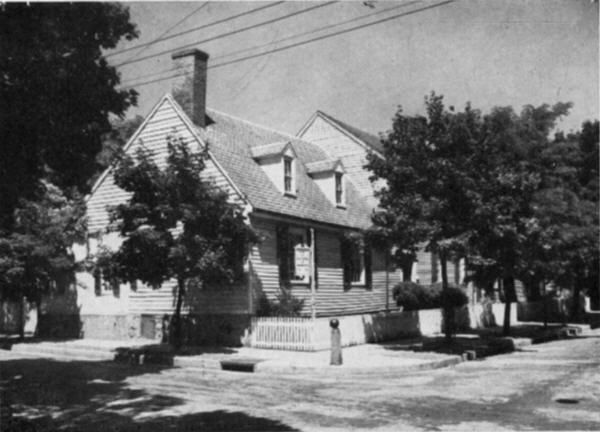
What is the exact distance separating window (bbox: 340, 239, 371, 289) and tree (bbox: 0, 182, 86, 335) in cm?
1147

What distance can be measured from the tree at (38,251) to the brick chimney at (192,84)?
620 centimetres

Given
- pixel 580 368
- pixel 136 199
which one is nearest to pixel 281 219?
pixel 136 199

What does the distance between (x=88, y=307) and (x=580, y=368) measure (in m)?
19.2

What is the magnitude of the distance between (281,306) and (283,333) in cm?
178

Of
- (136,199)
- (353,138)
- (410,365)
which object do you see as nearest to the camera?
(410,365)

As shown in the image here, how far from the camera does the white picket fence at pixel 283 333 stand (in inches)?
739

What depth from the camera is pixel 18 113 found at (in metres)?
11.7

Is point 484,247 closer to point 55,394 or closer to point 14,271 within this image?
point 55,394

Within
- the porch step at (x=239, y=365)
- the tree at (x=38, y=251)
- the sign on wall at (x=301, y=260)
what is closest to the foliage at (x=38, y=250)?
the tree at (x=38, y=251)

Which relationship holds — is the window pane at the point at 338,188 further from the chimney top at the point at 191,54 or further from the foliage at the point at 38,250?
the foliage at the point at 38,250

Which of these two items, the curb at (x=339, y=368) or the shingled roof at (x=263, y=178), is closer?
the curb at (x=339, y=368)

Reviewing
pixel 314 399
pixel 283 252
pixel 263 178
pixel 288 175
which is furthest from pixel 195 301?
pixel 314 399

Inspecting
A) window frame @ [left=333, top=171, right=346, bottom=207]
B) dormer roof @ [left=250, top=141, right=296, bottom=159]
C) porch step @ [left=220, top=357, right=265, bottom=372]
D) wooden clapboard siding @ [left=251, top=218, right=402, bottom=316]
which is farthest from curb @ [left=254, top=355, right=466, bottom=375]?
window frame @ [left=333, top=171, right=346, bottom=207]

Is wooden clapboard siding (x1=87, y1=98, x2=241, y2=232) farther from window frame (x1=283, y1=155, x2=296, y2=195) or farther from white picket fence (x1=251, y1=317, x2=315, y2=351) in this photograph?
white picket fence (x1=251, y1=317, x2=315, y2=351)
